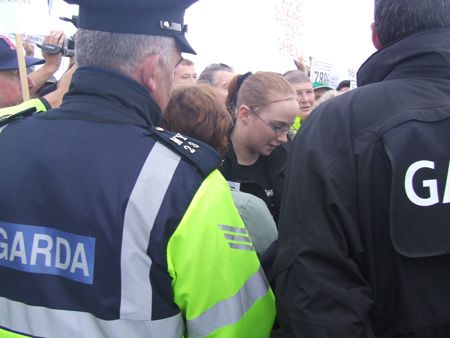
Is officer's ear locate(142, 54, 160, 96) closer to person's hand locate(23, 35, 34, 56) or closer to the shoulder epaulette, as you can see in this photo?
the shoulder epaulette

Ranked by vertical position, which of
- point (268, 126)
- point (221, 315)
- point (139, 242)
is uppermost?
point (139, 242)

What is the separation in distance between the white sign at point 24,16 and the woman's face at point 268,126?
1609mm

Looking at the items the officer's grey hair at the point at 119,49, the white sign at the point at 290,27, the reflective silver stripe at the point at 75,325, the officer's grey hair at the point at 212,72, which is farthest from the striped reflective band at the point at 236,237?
the white sign at the point at 290,27

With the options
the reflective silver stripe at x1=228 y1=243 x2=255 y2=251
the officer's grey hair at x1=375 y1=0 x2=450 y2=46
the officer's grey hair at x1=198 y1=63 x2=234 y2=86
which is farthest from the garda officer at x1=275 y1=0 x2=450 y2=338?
the officer's grey hair at x1=198 y1=63 x2=234 y2=86

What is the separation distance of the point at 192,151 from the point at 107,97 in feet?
0.94

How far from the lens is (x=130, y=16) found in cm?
127

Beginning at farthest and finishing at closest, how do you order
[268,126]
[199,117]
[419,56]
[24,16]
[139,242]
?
[24,16]
[268,126]
[199,117]
[419,56]
[139,242]

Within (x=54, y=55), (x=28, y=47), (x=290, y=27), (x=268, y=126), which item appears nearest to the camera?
(x=268, y=126)

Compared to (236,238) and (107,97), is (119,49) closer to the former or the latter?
(107,97)

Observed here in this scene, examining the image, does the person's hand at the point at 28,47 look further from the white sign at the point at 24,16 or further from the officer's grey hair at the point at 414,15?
the officer's grey hair at the point at 414,15

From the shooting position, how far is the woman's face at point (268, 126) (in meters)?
2.70

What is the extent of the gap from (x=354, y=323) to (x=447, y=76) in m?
0.79

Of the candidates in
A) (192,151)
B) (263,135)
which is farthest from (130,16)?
(263,135)

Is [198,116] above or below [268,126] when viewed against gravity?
above
